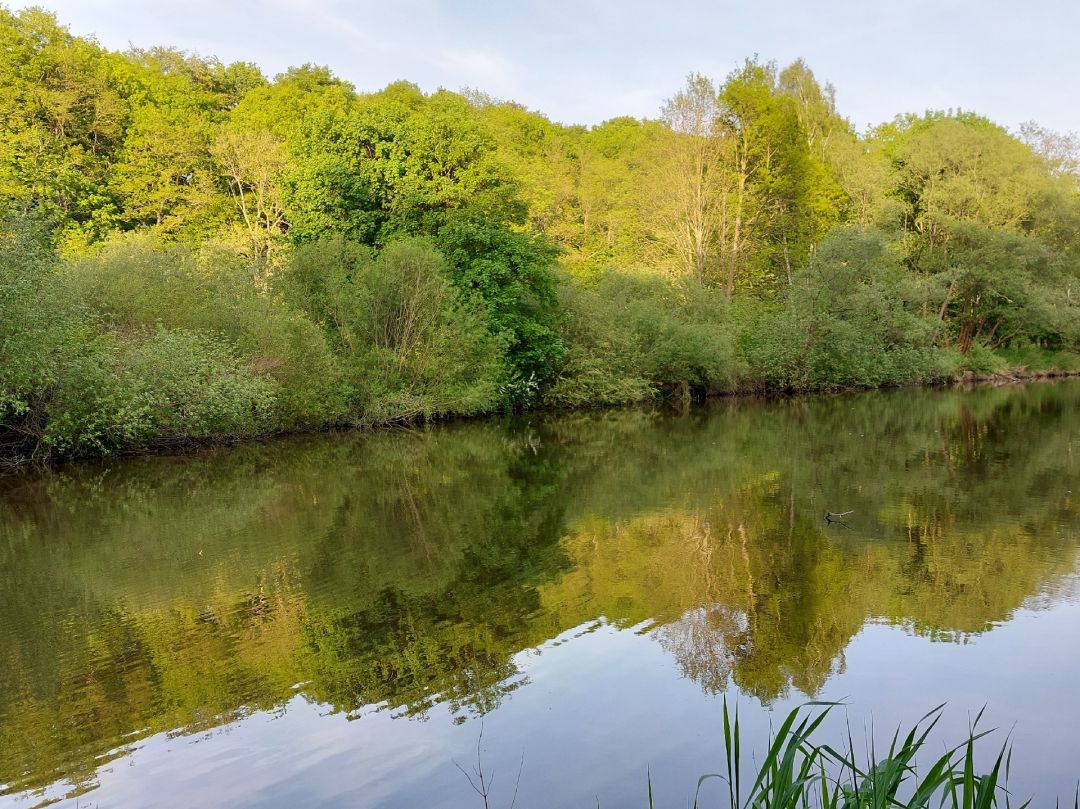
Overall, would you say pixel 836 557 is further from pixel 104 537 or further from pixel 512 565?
pixel 104 537

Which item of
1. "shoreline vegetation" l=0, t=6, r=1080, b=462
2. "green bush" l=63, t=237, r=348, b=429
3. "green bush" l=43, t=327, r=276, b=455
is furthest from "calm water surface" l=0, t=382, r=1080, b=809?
"green bush" l=63, t=237, r=348, b=429

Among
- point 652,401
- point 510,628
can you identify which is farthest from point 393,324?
point 510,628

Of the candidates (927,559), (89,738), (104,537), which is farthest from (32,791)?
(927,559)

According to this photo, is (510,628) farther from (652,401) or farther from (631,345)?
(652,401)

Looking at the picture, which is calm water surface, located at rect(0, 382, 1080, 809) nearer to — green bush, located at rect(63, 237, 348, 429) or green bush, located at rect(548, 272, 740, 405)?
green bush, located at rect(63, 237, 348, 429)

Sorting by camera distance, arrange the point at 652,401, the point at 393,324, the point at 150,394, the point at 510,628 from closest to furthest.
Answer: the point at 510,628 → the point at 150,394 → the point at 393,324 → the point at 652,401

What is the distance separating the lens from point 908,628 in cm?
830

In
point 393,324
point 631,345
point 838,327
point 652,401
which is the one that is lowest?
point 652,401

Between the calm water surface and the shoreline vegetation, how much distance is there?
6.62 meters

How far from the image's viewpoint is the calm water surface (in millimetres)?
5918

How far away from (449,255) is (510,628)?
24263 mm

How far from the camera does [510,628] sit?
864 cm

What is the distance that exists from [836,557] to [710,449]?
10.6m

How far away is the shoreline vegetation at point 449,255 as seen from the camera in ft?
77.0
